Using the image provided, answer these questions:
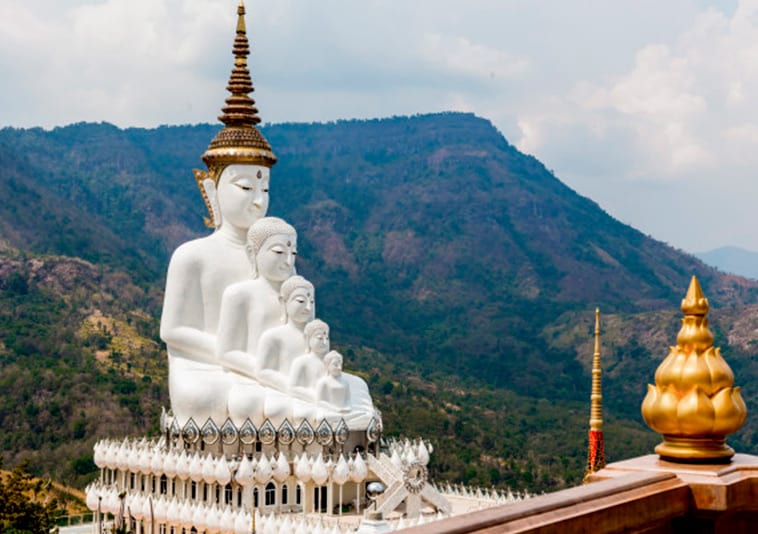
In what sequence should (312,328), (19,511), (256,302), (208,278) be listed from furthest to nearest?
(208,278), (256,302), (312,328), (19,511)

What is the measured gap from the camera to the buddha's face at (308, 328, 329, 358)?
21719 mm

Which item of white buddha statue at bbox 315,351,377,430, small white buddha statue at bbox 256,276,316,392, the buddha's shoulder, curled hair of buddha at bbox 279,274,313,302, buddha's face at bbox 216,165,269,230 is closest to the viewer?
white buddha statue at bbox 315,351,377,430

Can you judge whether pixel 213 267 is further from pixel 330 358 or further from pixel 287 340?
pixel 330 358

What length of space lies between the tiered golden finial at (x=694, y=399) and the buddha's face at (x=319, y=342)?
55.4 ft

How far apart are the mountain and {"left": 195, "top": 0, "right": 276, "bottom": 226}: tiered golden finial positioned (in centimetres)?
1787

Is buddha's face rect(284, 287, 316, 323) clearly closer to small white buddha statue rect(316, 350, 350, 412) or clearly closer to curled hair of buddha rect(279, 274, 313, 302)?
curled hair of buddha rect(279, 274, 313, 302)

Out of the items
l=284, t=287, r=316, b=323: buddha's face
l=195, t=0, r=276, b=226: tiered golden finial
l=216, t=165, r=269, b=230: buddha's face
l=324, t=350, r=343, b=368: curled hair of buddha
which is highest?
l=195, t=0, r=276, b=226: tiered golden finial

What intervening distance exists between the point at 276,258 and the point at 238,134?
329 centimetres

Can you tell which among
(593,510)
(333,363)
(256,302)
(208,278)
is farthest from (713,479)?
(208,278)

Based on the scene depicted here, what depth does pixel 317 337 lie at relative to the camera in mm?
21719

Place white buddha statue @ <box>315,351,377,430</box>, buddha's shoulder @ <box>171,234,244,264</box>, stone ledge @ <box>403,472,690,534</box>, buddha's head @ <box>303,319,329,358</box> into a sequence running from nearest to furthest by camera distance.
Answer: stone ledge @ <box>403,472,690,534</box>, white buddha statue @ <box>315,351,377,430</box>, buddha's head @ <box>303,319,329,358</box>, buddha's shoulder @ <box>171,234,244,264</box>

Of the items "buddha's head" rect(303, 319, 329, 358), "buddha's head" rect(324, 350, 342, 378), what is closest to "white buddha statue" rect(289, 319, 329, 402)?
"buddha's head" rect(303, 319, 329, 358)

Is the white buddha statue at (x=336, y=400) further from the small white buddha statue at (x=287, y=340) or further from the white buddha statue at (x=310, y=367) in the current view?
the small white buddha statue at (x=287, y=340)

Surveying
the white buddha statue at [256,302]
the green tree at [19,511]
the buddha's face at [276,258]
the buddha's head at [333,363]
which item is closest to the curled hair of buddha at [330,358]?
the buddha's head at [333,363]
